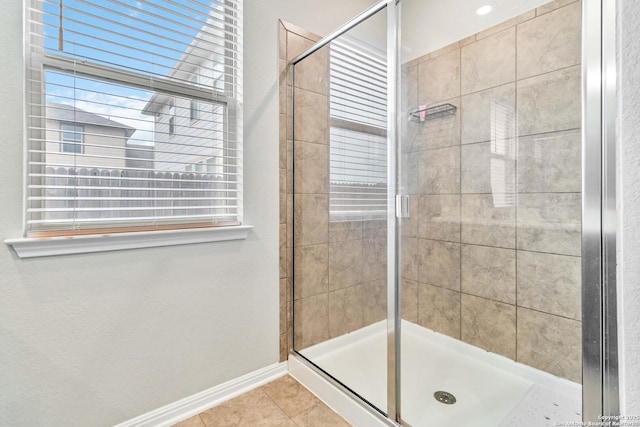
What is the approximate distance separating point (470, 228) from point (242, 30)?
176 centimetres

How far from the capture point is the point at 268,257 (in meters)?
1.81

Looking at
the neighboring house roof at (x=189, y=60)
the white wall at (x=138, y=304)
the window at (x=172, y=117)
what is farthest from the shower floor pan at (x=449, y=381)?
the neighboring house roof at (x=189, y=60)

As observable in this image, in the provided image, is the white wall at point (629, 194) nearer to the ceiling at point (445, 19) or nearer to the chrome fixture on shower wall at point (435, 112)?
the ceiling at point (445, 19)

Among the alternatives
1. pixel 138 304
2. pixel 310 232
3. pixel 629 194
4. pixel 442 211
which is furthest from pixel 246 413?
pixel 629 194

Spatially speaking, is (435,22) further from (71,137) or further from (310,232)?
(71,137)

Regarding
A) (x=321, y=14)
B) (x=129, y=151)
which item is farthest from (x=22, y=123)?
(x=321, y=14)

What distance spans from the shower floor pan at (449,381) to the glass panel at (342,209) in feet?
0.04

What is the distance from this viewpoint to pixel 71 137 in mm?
1259

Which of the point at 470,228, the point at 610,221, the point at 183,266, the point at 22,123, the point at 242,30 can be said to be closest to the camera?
the point at 610,221

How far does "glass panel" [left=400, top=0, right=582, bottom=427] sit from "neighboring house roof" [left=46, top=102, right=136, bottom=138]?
135cm

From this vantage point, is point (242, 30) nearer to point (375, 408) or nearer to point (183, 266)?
point (183, 266)

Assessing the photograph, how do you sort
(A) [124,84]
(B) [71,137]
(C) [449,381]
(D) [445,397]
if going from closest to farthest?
(B) [71,137] → (A) [124,84] → (D) [445,397] → (C) [449,381]

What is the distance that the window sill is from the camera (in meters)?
1.15

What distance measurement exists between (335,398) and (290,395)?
0.27 m
